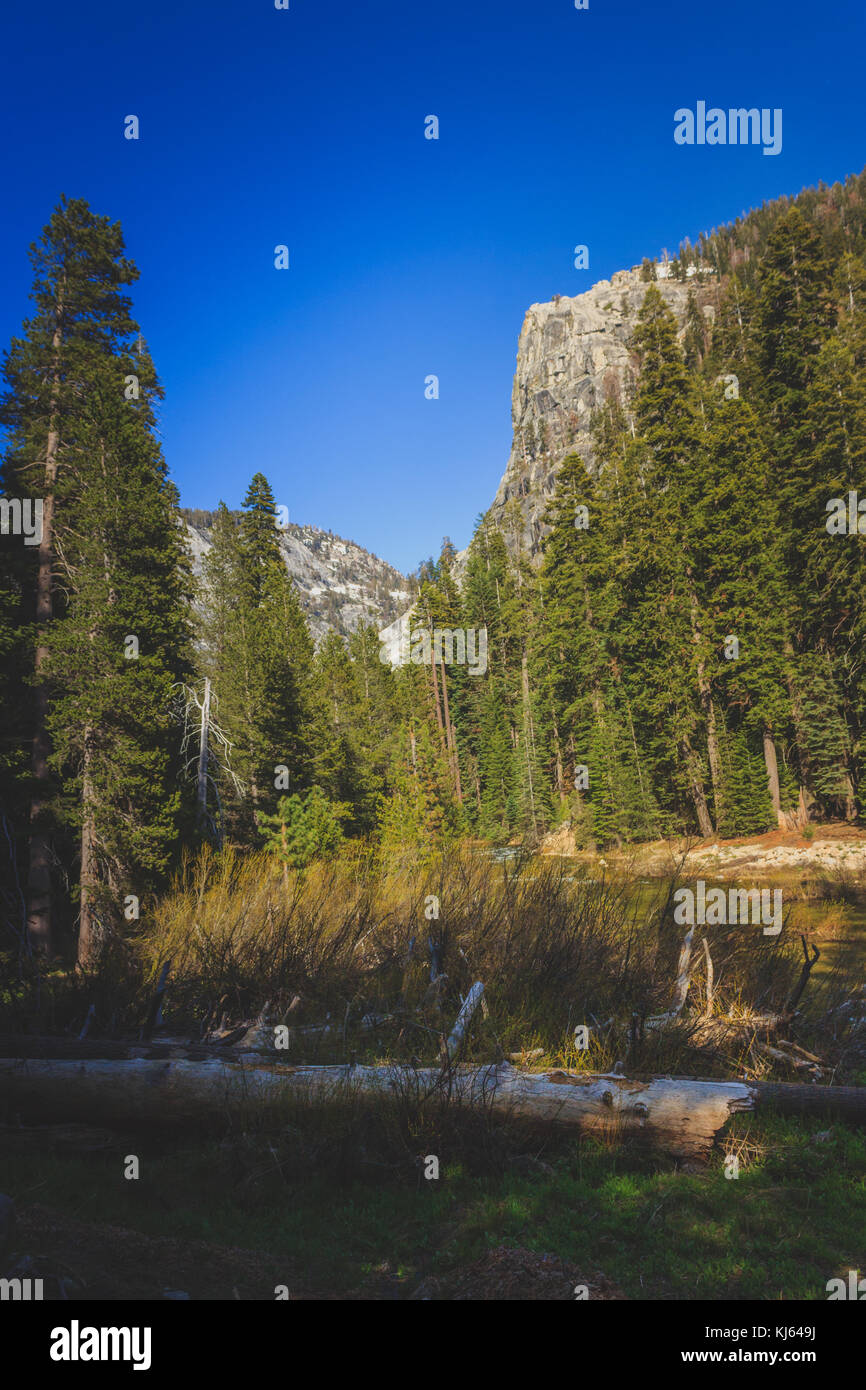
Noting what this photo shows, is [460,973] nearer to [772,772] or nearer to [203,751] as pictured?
[203,751]

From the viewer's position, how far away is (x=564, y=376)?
121562 mm

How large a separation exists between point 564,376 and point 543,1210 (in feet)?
444

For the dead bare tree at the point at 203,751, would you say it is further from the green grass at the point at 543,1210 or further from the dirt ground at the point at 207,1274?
the dirt ground at the point at 207,1274

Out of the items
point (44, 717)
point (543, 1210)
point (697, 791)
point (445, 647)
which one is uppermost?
point (445, 647)

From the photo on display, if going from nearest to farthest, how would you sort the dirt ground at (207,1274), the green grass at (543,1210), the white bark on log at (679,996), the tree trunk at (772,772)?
the dirt ground at (207,1274)
the green grass at (543,1210)
the white bark on log at (679,996)
the tree trunk at (772,772)

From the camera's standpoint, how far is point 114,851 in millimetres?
16031

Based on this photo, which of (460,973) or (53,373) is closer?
(460,973)

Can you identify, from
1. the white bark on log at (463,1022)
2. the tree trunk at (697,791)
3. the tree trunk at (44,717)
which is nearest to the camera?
the white bark on log at (463,1022)

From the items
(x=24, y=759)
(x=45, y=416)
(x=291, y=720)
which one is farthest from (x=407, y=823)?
(x=45, y=416)

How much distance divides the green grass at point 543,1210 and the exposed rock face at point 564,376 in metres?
105

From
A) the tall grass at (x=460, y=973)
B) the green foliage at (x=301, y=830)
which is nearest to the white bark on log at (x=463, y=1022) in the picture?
the tall grass at (x=460, y=973)

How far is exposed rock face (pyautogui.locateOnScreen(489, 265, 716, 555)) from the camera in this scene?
11431cm

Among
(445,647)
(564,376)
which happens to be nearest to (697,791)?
(445,647)

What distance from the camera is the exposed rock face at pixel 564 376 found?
4500 inches
